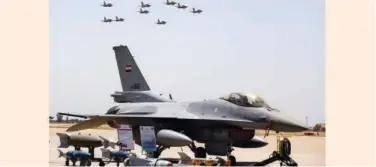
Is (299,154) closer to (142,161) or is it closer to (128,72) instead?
(128,72)

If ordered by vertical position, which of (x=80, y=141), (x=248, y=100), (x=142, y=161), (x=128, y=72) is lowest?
(x=142, y=161)

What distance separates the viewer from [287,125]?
44.5 ft

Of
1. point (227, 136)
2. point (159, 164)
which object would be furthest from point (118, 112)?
point (159, 164)

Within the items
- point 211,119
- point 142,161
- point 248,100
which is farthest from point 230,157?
point 142,161

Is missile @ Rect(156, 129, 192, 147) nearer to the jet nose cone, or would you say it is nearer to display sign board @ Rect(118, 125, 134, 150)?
display sign board @ Rect(118, 125, 134, 150)

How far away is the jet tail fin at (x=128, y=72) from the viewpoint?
677 inches

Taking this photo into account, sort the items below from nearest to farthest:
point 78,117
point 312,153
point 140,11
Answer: point 140,11 < point 78,117 < point 312,153

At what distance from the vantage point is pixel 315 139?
17.0 m

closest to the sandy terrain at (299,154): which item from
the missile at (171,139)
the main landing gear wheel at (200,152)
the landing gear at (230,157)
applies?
the landing gear at (230,157)

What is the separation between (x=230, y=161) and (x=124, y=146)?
2.37 metres

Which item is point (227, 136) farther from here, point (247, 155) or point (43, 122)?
point (43, 122)

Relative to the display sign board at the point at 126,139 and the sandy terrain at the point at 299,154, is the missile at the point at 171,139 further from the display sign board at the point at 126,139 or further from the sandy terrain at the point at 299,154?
the sandy terrain at the point at 299,154

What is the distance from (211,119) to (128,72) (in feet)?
13.2

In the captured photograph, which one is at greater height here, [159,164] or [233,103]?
[233,103]
